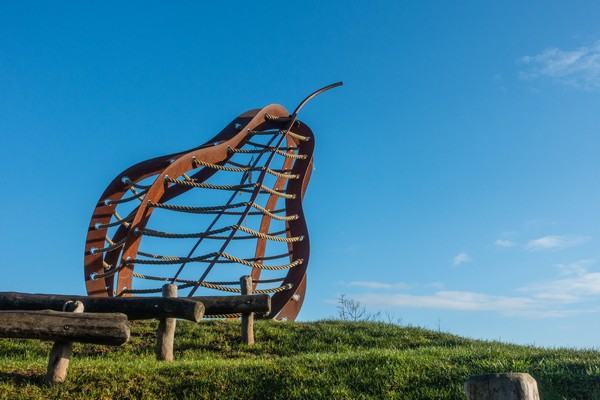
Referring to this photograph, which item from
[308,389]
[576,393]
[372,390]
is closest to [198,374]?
[308,389]

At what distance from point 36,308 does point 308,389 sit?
407cm

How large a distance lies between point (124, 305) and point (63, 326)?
153 centimetres

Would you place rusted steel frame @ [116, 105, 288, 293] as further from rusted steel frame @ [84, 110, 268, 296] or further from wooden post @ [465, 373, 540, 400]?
wooden post @ [465, 373, 540, 400]

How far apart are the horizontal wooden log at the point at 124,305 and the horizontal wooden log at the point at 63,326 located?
52.7 inches

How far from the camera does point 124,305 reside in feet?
30.2

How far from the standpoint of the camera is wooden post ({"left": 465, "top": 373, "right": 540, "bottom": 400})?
14.3 ft

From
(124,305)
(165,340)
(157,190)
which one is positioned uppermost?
(157,190)

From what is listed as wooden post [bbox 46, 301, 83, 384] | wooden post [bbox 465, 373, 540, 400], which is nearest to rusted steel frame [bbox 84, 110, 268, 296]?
wooden post [bbox 46, 301, 83, 384]

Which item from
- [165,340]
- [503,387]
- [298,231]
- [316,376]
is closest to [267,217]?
[298,231]

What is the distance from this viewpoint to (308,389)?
7641mm

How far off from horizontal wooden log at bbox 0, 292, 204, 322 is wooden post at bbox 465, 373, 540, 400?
5.20m

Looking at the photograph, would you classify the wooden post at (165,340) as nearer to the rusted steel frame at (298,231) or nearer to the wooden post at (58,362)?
the wooden post at (58,362)

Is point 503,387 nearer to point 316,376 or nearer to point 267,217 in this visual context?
point 316,376

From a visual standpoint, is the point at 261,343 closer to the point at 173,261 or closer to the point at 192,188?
the point at 173,261
